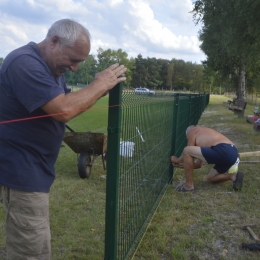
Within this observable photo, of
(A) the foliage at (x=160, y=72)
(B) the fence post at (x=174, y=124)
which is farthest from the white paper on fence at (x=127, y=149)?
(A) the foliage at (x=160, y=72)

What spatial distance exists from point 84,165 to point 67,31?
471 cm

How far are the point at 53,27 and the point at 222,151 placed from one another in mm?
4130

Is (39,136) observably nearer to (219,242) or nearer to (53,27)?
(53,27)

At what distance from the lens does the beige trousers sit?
2.31 meters

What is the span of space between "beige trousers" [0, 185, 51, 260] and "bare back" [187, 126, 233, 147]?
4069mm

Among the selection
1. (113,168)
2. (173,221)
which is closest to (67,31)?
(113,168)

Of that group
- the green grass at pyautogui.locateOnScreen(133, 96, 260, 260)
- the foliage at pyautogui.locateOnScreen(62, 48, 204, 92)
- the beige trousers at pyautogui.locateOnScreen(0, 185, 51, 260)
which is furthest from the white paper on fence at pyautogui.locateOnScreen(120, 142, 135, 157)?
the foliage at pyautogui.locateOnScreen(62, 48, 204, 92)

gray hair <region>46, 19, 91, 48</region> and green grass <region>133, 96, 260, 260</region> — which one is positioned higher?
gray hair <region>46, 19, 91, 48</region>

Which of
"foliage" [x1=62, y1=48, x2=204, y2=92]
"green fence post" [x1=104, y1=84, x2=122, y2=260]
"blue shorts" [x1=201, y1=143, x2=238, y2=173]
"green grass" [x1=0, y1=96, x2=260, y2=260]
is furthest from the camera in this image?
"foliage" [x1=62, y1=48, x2=204, y2=92]

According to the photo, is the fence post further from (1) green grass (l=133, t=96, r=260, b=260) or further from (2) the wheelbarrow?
(2) the wheelbarrow

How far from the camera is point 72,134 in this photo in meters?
6.96

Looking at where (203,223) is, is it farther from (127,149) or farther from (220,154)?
(127,149)

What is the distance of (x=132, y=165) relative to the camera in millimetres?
3490

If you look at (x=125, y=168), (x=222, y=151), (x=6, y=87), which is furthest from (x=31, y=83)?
(x=222, y=151)
